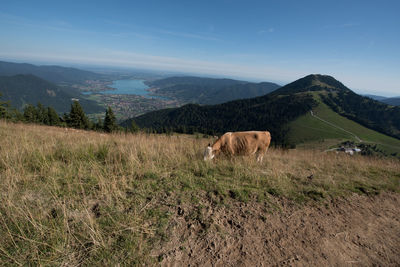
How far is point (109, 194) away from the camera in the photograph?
3074 millimetres

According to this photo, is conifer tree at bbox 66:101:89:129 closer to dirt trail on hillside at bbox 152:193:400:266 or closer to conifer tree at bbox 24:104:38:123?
conifer tree at bbox 24:104:38:123

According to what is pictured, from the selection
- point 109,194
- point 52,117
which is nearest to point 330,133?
point 109,194

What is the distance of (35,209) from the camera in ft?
8.25

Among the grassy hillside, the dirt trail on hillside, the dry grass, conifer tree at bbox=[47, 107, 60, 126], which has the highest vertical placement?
the dry grass

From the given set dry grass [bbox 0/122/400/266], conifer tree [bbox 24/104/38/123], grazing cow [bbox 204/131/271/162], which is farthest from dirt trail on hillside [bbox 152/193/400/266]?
conifer tree [bbox 24/104/38/123]

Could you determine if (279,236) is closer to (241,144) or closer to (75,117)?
(241,144)

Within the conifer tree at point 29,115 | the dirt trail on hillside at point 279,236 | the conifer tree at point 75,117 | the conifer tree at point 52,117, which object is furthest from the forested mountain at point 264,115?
the dirt trail on hillside at point 279,236

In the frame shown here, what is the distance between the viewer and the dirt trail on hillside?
234cm

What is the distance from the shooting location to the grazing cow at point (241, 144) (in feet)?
21.6

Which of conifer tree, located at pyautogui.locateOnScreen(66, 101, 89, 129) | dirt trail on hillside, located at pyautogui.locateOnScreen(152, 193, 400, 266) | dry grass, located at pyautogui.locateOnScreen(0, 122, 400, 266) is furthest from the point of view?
conifer tree, located at pyautogui.locateOnScreen(66, 101, 89, 129)

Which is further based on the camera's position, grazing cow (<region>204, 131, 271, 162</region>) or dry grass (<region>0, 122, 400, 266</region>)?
grazing cow (<region>204, 131, 271, 162</region>)

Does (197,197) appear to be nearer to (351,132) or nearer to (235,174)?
(235,174)

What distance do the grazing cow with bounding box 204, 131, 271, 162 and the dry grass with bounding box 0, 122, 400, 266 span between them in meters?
0.89

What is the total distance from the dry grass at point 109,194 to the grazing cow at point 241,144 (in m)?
0.89
